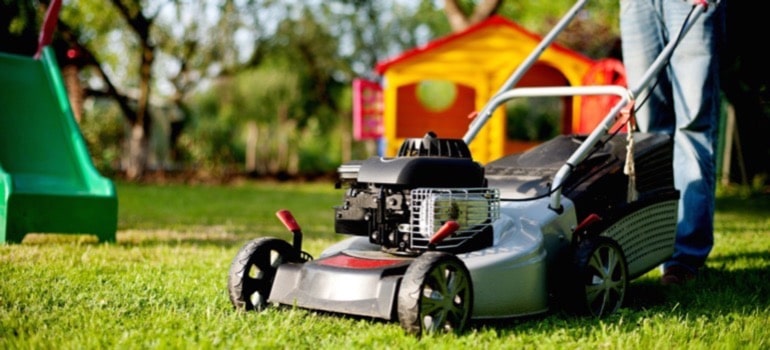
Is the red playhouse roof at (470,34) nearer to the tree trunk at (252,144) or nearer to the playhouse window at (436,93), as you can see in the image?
the playhouse window at (436,93)

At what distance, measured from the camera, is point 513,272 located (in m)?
2.68

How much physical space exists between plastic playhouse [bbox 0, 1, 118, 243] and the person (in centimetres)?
285

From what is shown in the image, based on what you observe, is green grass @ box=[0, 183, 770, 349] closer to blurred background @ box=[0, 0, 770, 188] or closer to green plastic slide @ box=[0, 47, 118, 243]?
green plastic slide @ box=[0, 47, 118, 243]

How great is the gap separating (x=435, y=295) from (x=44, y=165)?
3.35 meters

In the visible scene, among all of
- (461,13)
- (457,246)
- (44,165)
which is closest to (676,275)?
(457,246)

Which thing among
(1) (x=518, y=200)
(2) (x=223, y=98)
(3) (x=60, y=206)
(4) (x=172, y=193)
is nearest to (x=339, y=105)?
(2) (x=223, y=98)

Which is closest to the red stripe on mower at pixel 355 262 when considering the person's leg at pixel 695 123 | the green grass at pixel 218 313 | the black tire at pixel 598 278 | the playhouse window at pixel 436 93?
the green grass at pixel 218 313

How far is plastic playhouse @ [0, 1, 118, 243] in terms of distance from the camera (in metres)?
4.35

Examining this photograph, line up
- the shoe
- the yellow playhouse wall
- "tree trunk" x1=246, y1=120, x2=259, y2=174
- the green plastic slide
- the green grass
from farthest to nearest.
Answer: "tree trunk" x1=246, y1=120, x2=259, y2=174, the yellow playhouse wall, the green plastic slide, the shoe, the green grass

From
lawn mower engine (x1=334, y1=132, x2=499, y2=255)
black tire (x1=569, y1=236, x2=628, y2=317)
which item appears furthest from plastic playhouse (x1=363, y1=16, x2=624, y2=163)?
lawn mower engine (x1=334, y1=132, x2=499, y2=255)

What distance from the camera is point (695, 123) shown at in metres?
3.75

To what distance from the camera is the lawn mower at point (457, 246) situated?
251cm

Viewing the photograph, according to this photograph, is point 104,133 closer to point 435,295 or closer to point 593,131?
point 593,131

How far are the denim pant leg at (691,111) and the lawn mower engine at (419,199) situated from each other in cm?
138
